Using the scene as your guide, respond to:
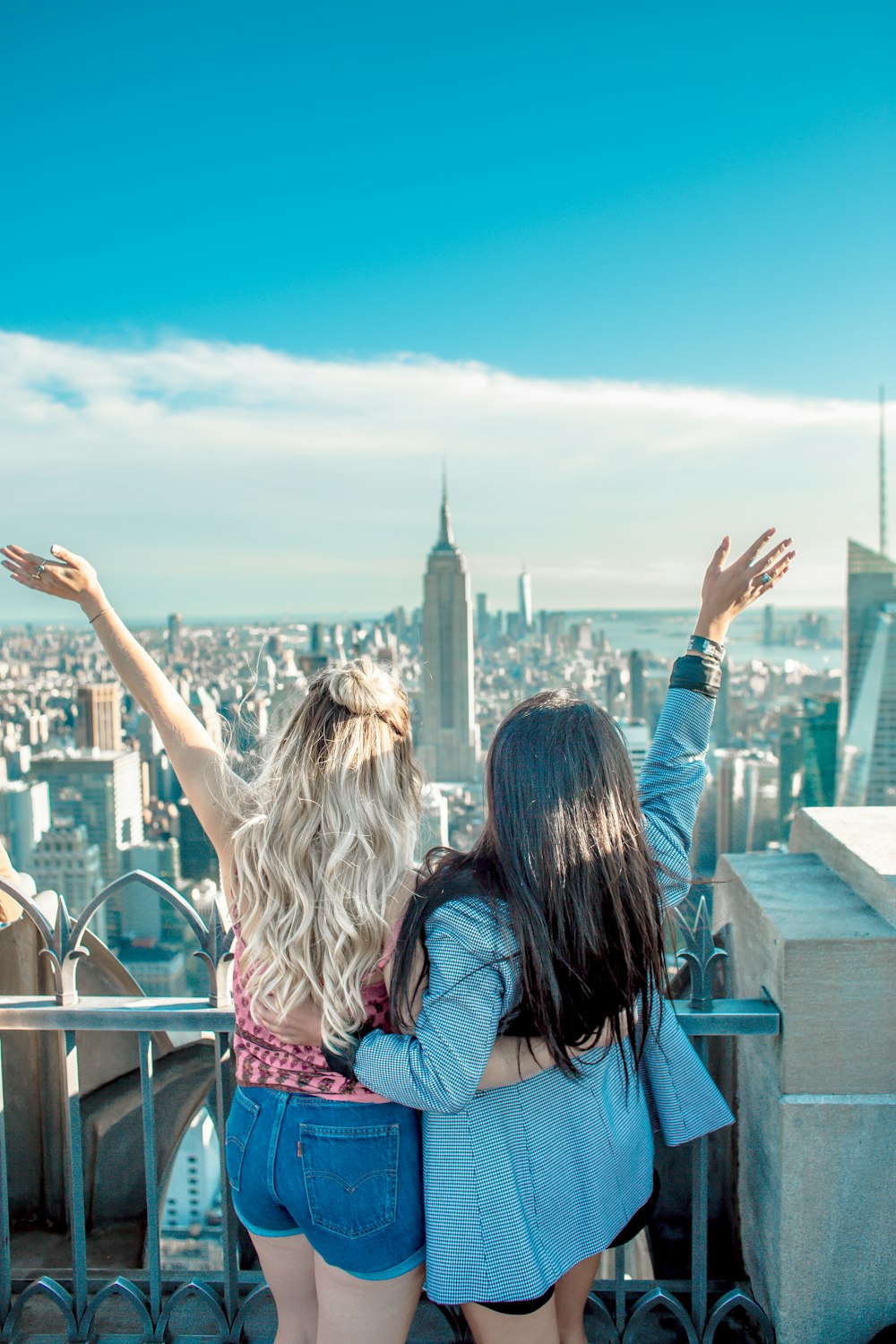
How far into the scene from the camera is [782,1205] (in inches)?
80.9

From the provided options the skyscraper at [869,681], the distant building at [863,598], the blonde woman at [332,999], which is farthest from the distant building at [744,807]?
the distant building at [863,598]

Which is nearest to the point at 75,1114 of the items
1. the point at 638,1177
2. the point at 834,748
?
the point at 638,1177

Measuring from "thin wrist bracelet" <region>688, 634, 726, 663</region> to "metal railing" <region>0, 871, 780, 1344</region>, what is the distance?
2.05 feet

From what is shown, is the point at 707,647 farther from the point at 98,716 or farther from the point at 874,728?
the point at 874,728

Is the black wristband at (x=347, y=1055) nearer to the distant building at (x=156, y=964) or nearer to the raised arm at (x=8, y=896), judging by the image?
the raised arm at (x=8, y=896)

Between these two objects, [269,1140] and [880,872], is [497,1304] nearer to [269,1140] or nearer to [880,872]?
[269,1140]

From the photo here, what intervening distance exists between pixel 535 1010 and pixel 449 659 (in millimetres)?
38477

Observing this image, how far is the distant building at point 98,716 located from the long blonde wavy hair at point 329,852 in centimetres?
2387

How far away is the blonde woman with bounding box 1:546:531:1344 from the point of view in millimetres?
1583

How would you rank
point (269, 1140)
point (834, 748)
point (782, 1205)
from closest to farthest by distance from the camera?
point (269, 1140)
point (782, 1205)
point (834, 748)

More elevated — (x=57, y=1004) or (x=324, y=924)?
(x=324, y=924)

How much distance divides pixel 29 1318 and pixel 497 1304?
1626mm

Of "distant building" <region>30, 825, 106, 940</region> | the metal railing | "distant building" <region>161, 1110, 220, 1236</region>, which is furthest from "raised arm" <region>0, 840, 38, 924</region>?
"distant building" <region>30, 825, 106, 940</region>

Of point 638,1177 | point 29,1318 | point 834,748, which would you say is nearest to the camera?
point 638,1177
